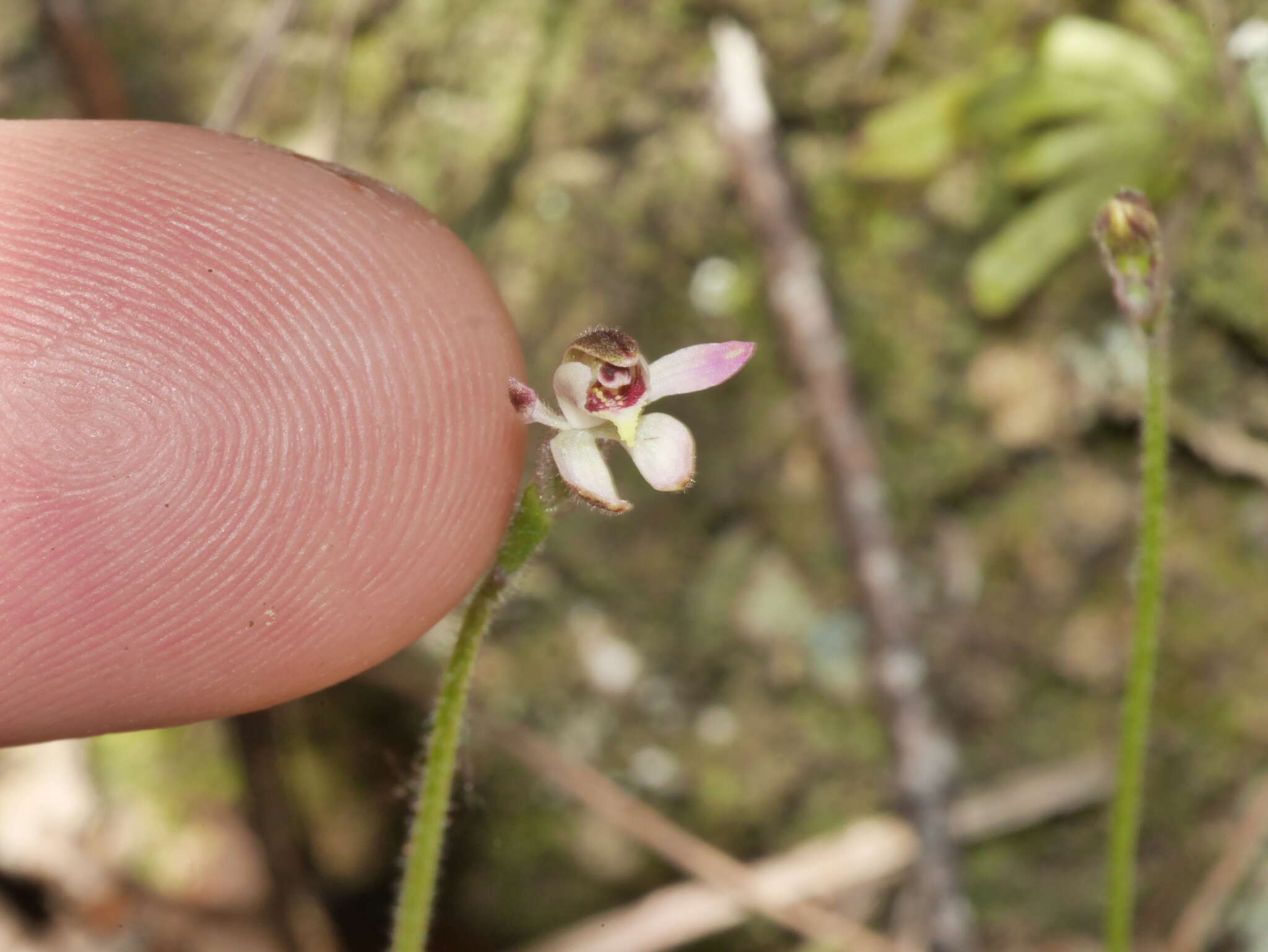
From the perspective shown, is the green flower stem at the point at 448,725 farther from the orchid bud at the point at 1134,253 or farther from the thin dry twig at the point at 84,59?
the thin dry twig at the point at 84,59

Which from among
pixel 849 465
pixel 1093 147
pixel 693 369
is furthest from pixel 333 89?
pixel 1093 147

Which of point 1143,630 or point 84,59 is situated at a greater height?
point 84,59

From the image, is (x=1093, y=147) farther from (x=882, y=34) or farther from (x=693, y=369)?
(x=693, y=369)

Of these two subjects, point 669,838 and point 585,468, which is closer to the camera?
point 585,468

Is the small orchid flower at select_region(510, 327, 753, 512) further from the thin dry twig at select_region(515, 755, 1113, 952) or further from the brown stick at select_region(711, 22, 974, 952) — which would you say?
the thin dry twig at select_region(515, 755, 1113, 952)

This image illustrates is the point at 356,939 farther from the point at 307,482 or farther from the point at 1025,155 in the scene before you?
the point at 1025,155

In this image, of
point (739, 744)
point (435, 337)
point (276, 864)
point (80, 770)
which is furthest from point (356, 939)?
point (435, 337)

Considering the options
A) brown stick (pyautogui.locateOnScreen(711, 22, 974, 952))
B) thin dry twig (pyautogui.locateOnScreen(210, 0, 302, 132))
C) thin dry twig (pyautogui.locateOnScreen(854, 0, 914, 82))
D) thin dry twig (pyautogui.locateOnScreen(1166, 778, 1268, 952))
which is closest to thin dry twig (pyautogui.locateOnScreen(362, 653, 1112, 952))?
brown stick (pyautogui.locateOnScreen(711, 22, 974, 952))
